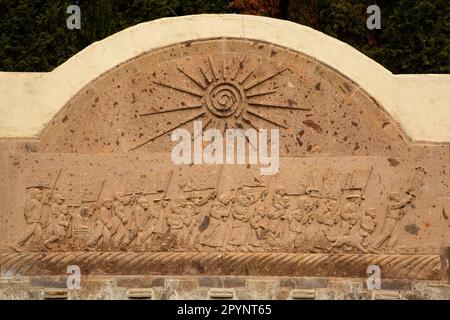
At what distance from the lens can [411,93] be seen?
9789 millimetres

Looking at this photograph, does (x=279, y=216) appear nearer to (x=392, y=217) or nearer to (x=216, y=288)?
(x=216, y=288)

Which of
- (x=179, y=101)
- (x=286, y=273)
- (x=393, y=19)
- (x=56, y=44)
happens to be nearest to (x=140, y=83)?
(x=179, y=101)

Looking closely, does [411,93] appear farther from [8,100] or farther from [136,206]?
[8,100]

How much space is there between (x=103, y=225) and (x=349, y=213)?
255cm

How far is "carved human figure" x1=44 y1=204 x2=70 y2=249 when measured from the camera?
31.7 ft

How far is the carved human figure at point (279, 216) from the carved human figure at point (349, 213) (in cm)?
58

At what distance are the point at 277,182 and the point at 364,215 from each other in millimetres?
960

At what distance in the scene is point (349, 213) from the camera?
381 inches

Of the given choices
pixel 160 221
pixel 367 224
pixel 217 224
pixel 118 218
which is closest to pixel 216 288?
pixel 217 224

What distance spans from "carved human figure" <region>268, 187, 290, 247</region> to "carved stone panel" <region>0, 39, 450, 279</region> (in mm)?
10

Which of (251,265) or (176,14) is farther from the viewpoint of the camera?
(176,14)

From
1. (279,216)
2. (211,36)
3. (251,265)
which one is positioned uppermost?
(211,36)

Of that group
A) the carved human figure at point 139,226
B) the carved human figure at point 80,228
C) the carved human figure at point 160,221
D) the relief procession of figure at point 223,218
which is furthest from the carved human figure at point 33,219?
the carved human figure at point 160,221

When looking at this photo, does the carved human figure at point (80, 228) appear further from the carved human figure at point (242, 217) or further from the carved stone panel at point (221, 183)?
the carved human figure at point (242, 217)
